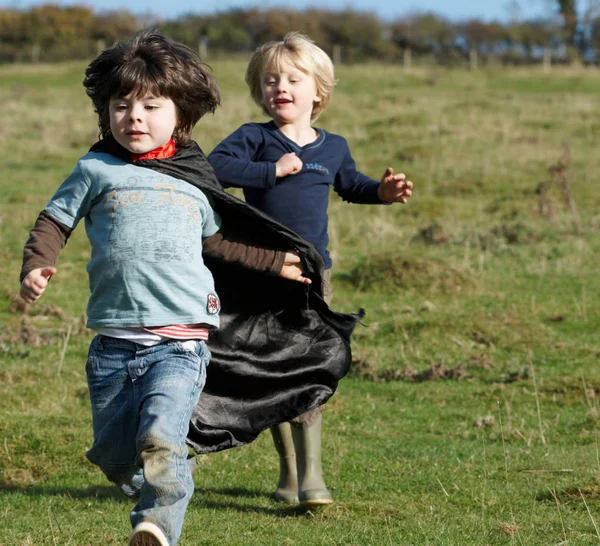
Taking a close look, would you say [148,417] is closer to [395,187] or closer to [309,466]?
[309,466]

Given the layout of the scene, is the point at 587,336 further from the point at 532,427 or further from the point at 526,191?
the point at 526,191

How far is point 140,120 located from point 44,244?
0.61 metres

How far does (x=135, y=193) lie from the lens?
13.4 ft

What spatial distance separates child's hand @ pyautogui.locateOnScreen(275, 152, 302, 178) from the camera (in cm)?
503

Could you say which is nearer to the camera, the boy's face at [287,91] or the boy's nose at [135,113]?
the boy's nose at [135,113]

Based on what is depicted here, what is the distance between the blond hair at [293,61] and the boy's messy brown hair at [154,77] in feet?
3.02

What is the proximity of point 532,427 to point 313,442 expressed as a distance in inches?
104

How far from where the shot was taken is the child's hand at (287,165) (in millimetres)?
5027

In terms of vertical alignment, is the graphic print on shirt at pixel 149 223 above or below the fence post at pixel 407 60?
above

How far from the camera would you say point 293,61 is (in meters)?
5.26

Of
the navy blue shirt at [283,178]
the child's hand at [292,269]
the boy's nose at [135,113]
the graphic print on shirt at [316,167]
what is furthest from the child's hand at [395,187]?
the boy's nose at [135,113]

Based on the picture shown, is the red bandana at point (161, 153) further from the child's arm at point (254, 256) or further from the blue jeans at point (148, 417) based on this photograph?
the blue jeans at point (148, 417)

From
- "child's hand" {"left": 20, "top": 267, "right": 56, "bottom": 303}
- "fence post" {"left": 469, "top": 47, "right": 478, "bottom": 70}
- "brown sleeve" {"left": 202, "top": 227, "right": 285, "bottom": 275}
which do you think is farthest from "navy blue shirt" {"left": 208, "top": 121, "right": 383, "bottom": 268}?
"fence post" {"left": 469, "top": 47, "right": 478, "bottom": 70}

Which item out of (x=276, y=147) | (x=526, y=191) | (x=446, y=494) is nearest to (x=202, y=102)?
(x=276, y=147)
